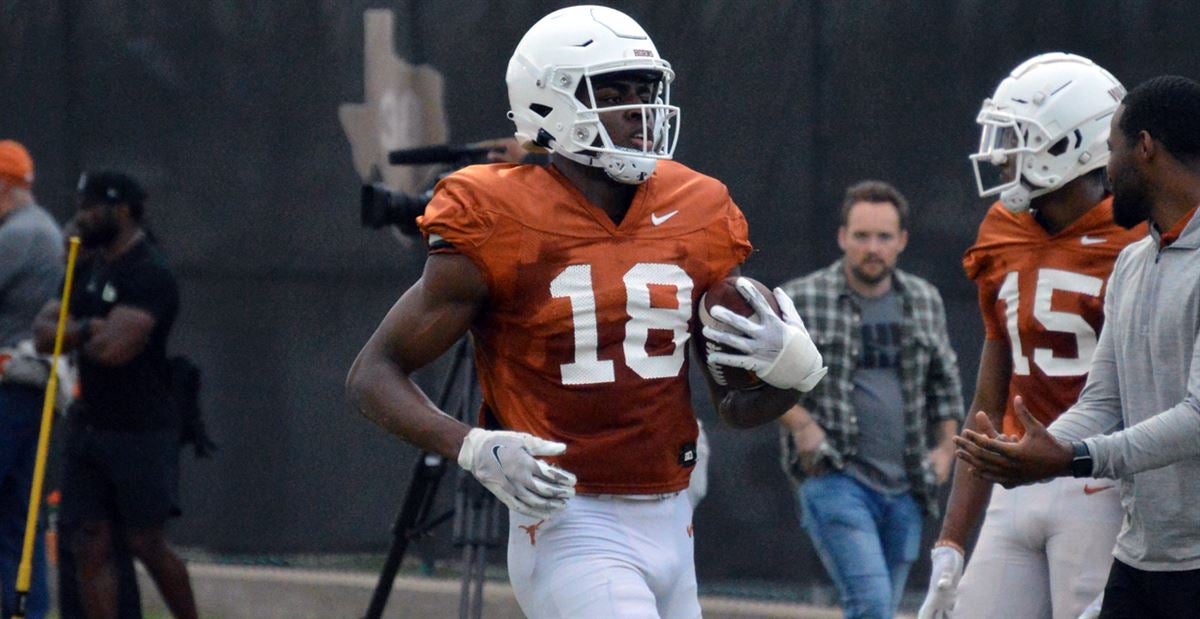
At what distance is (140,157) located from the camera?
26.3 ft

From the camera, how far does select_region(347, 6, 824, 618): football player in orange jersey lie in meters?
3.84

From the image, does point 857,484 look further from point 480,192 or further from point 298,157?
point 298,157

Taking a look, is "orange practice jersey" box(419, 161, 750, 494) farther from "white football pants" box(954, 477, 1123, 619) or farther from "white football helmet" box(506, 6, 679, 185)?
"white football pants" box(954, 477, 1123, 619)

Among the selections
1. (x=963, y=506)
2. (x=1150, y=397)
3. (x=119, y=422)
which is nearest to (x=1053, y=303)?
(x=963, y=506)

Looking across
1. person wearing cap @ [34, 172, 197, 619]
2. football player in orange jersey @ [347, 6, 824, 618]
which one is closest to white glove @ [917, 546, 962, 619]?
football player in orange jersey @ [347, 6, 824, 618]

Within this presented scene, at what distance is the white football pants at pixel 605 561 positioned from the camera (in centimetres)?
372

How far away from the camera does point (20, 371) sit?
7.05 m

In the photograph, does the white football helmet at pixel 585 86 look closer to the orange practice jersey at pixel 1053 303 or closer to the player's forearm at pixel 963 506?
the orange practice jersey at pixel 1053 303

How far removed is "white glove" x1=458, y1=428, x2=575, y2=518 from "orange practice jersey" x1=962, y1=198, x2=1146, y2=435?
155 cm

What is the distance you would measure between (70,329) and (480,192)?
10.4 ft

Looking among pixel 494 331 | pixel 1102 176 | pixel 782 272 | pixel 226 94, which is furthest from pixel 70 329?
pixel 1102 176

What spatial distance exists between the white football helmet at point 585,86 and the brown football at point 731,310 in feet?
0.96

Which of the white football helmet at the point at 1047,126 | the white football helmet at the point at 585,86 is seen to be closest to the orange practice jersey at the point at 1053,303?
the white football helmet at the point at 1047,126

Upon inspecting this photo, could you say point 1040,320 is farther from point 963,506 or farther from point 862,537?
point 862,537
